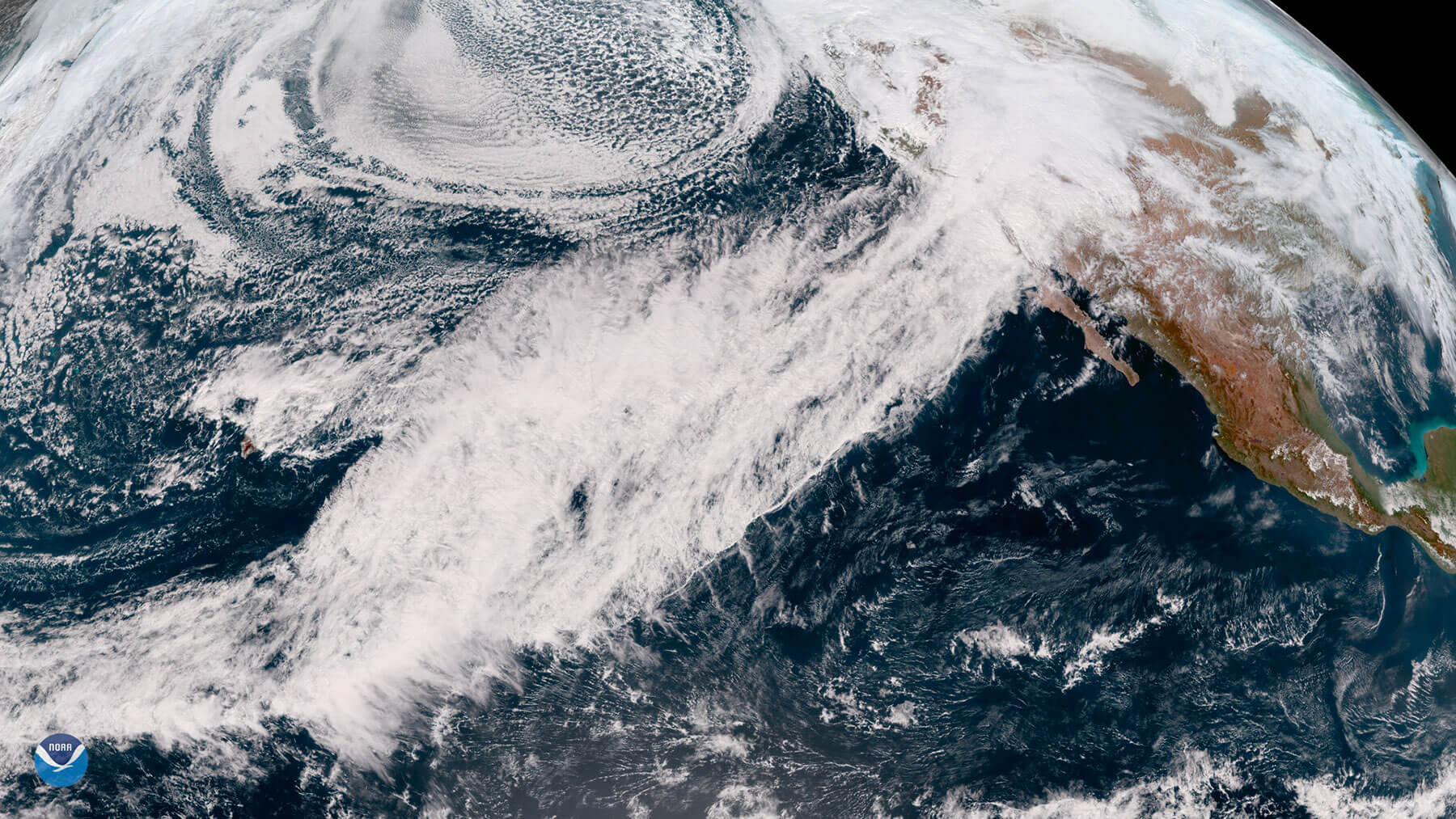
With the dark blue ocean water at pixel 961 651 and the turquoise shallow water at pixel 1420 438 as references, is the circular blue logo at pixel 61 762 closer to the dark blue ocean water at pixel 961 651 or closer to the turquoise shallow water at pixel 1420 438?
the dark blue ocean water at pixel 961 651

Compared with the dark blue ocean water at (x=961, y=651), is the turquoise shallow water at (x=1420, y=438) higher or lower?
higher

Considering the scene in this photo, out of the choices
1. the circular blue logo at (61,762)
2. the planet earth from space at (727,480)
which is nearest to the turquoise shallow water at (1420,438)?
the planet earth from space at (727,480)

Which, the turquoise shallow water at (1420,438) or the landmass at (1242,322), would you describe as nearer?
the landmass at (1242,322)

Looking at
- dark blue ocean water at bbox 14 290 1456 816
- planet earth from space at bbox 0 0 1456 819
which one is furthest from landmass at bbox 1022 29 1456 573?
dark blue ocean water at bbox 14 290 1456 816

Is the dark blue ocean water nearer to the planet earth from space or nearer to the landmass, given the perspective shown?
the planet earth from space

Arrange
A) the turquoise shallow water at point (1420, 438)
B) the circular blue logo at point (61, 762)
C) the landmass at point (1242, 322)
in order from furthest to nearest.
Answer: the turquoise shallow water at point (1420, 438)
the landmass at point (1242, 322)
the circular blue logo at point (61, 762)

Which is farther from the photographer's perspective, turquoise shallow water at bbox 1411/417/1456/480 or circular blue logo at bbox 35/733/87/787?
turquoise shallow water at bbox 1411/417/1456/480

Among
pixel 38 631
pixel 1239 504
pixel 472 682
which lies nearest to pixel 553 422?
pixel 472 682
